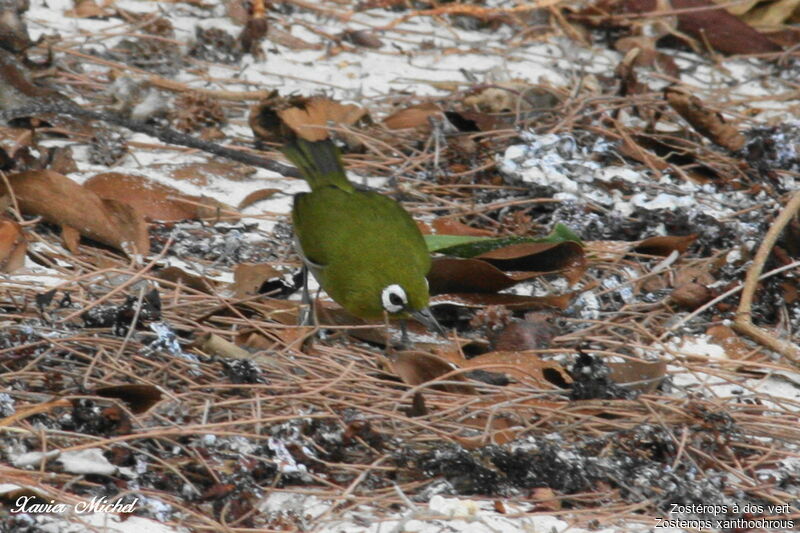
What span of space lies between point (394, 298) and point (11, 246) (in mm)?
1411

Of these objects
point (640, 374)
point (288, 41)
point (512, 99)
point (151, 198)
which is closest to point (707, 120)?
point (512, 99)

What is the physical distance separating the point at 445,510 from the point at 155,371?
3.55 ft

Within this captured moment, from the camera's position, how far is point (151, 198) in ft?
15.4

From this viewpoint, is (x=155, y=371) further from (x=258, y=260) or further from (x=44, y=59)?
(x=44, y=59)

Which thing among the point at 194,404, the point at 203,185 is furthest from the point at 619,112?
the point at 194,404

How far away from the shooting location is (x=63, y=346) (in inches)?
134

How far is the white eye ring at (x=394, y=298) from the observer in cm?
386

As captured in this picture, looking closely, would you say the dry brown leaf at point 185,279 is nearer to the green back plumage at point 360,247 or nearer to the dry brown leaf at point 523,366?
the green back plumage at point 360,247

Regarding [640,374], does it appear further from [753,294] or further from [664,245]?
[664,245]

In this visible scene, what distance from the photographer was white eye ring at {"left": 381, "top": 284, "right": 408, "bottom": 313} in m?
3.86

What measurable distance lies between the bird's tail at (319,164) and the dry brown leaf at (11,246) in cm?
119

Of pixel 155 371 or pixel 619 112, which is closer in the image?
pixel 155 371

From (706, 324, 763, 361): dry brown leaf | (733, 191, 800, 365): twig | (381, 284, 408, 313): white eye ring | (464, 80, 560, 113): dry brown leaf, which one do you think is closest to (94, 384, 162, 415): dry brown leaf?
(381, 284, 408, 313): white eye ring

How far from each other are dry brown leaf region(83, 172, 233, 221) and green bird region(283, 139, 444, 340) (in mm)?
503
